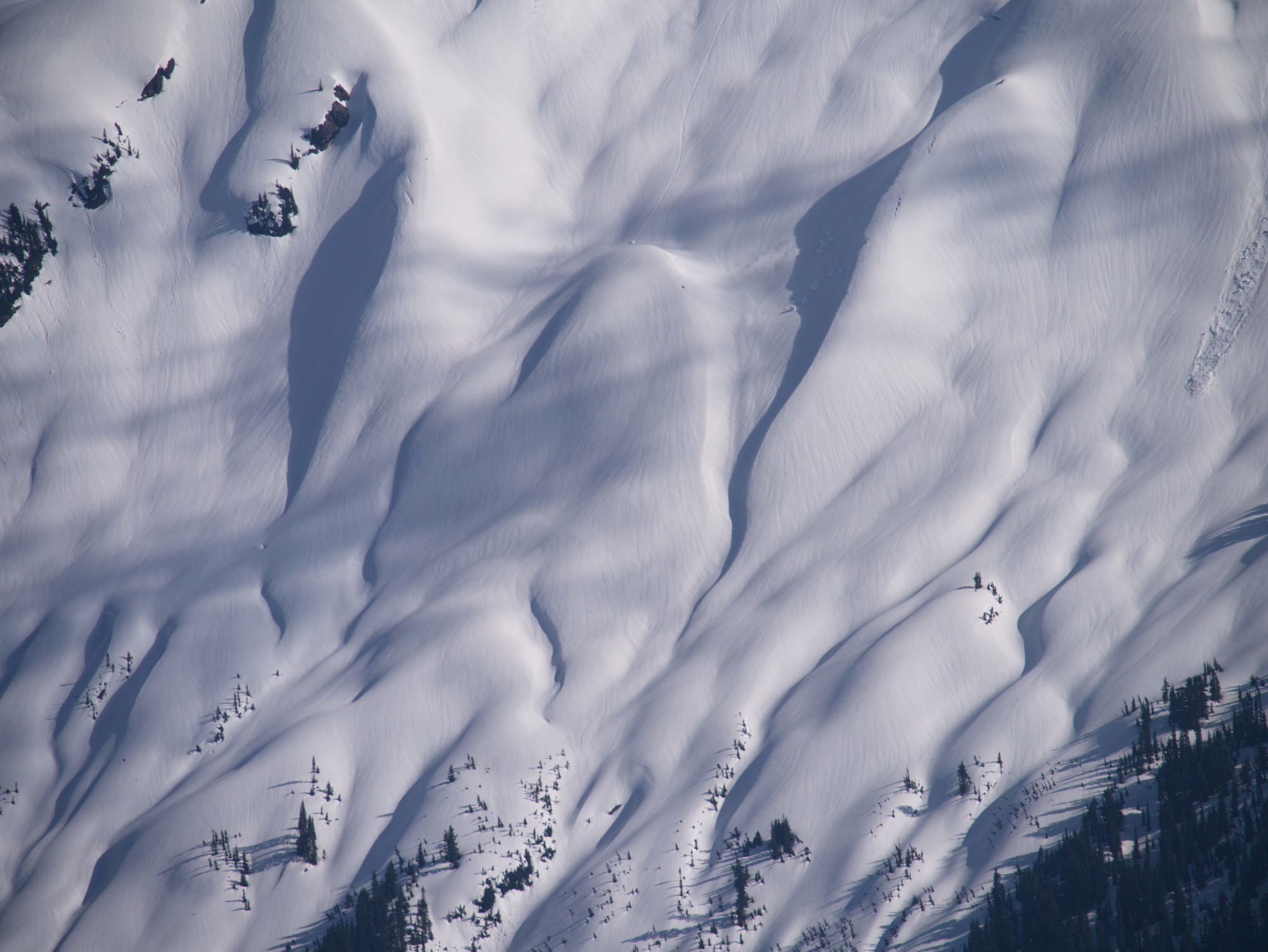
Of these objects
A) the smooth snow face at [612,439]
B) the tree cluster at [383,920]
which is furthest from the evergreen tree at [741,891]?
the tree cluster at [383,920]

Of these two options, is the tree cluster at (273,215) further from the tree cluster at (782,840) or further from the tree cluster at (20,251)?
the tree cluster at (782,840)

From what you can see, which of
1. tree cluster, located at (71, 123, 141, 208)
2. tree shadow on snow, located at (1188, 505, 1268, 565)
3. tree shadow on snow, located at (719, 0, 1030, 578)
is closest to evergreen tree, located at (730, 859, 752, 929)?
tree shadow on snow, located at (719, 0, 1030, 578)

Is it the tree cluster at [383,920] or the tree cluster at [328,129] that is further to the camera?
the tree cluster at [328,129]

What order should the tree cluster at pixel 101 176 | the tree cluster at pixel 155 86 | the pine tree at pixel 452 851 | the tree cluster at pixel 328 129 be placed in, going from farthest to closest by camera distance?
the tree cluster at pixel 155 86
the tree cluster at pixel 101 176
the tree cluster at pixel 328 129
the pine tree at pixel 452 851

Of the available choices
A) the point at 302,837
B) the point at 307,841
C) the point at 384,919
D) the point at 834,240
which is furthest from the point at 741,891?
the point at 834,240

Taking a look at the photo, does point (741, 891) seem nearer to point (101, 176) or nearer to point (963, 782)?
point (963, 782)

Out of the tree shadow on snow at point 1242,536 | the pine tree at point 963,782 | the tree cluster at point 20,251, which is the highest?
the tree cluster at point 20,251
